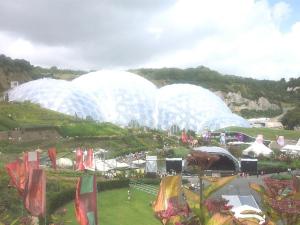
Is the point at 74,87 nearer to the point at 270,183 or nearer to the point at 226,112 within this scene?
the point at 226,112

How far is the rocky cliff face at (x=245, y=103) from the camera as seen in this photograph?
131 metres

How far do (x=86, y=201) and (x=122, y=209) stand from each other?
1766 centimetres

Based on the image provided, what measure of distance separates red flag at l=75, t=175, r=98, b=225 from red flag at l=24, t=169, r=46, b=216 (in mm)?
999

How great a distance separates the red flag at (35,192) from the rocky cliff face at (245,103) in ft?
410

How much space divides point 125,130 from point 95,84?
16225 millimetres

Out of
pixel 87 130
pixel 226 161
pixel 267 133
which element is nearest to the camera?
pixel 226 161

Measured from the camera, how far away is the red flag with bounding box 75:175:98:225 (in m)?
4.93

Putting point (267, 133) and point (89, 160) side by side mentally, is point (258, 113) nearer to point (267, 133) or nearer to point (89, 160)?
point (267, 133)

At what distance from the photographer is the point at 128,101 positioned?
2569 inches

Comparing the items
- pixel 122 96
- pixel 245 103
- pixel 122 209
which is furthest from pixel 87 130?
pixel 245 103

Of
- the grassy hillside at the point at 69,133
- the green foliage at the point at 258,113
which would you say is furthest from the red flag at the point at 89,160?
the green foliage at the point at 258,113

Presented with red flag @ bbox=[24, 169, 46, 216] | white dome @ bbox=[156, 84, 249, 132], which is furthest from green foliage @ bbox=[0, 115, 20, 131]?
red flag @ bbox=[24, 169, 46, 216]

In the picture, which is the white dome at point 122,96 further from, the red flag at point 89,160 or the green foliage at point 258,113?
the green foliage at point 258,113

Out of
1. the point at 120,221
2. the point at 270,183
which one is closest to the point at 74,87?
the point at 120,221
